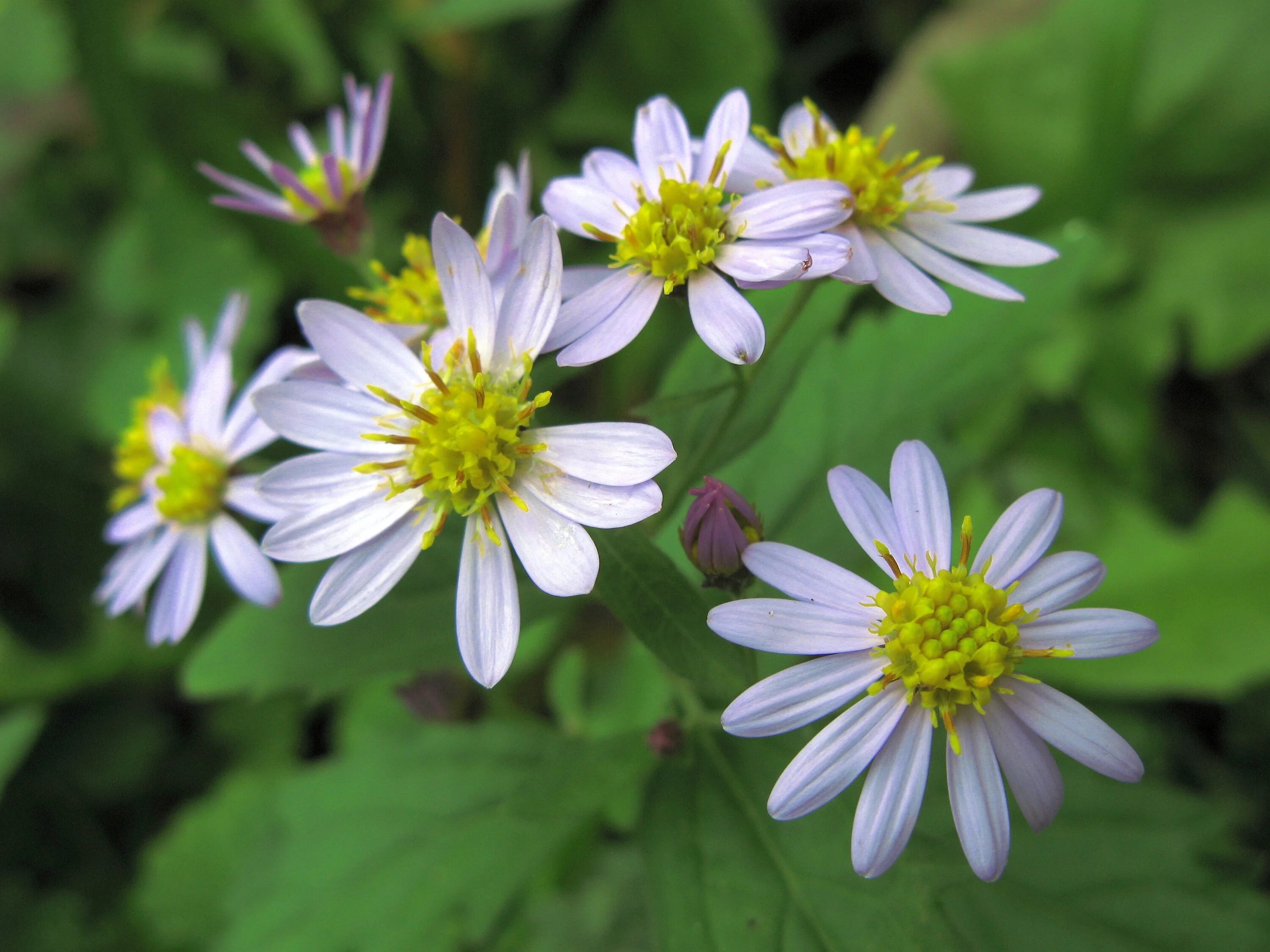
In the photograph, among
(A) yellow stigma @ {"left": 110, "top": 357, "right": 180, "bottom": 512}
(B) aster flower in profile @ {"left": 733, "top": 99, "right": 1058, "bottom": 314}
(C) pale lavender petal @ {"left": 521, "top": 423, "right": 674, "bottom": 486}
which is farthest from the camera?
(A) yellow stigma @ {"left": 110, "top": 357, "right": 180, "bottom": 512}

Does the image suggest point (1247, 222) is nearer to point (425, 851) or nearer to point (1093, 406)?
point (1093, 406)

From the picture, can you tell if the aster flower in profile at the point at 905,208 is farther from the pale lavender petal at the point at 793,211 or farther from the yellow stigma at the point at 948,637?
the yellow stigma at the point at 948,637

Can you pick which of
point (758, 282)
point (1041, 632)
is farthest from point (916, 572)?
point (758, 282)

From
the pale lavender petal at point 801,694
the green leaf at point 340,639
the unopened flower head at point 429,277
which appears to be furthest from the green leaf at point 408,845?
the unopened flower head at point 429,277

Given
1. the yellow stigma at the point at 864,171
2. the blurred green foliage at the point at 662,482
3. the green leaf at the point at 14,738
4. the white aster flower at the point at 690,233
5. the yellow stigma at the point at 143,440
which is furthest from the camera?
the yellow stigma at the point at 143,440

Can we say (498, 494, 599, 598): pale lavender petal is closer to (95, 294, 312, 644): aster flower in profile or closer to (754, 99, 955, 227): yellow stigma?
(95, 294, 312, 644): aster flower in profile

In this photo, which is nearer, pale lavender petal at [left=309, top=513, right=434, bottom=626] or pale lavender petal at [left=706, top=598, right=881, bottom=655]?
pale lavender petal at [left=706, top=598, right=881, bottom=655]

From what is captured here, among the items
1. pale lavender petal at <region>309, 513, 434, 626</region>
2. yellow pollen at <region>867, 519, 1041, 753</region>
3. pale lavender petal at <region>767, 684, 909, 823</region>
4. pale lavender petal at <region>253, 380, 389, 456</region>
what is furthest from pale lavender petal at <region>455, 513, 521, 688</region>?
yellow pollen at <region>867, 519, 1041, 753</region>

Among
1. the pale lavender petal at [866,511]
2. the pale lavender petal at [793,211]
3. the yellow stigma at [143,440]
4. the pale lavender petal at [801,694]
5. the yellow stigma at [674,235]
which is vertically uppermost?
the yellow stigma at [143,440]
